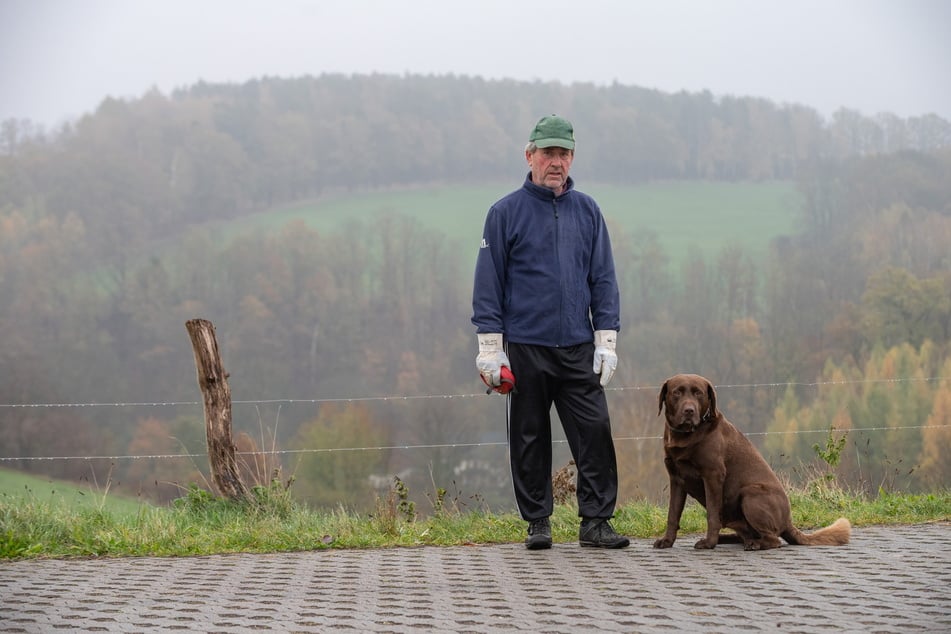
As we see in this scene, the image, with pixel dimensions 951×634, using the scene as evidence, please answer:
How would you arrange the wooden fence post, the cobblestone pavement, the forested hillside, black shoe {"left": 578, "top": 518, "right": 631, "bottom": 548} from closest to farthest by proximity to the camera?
the cobblestone pavement < black shoe {"left": 578, "top": 518, "right": 631, "bottom": 548} < the wooden fence post < the forested hillside

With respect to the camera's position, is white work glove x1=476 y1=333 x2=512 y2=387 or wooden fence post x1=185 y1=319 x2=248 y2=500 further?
wooden fence post x1=185 y1=319 x2=248 y2=500

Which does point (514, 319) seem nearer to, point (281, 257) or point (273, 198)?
point (281, 257)

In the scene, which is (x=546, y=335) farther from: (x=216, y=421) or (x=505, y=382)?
(x=216, y=421)

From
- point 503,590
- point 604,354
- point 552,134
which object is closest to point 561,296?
point 604,354

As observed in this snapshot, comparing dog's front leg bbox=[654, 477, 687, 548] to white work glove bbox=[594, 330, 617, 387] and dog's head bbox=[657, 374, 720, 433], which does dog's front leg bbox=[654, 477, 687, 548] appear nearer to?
dog's head bbox=[657, 374, 720, 433]

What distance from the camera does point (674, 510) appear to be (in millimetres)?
5578

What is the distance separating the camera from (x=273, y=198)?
7338cm

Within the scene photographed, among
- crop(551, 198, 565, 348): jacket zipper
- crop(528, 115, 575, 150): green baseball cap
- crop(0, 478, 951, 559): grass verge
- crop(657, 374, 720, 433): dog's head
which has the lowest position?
crop(0, 478, 951, 559): grass verge

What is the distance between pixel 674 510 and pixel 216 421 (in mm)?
2993

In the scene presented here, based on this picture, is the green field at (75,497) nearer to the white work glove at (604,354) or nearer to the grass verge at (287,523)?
the grass verge at (287,523)

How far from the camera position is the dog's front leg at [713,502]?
213 inches

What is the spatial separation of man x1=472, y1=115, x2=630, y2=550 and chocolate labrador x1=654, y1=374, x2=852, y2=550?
1.39 ft

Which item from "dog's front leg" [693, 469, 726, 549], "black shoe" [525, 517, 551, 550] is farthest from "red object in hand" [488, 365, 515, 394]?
"dog's front leg" [693, 469, 726, 549]

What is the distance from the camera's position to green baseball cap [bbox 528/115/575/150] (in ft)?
19.0
